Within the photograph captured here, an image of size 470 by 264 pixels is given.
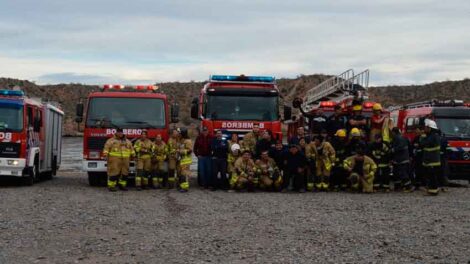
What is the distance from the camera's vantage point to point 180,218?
11.4 meters

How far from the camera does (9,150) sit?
16.7 meters

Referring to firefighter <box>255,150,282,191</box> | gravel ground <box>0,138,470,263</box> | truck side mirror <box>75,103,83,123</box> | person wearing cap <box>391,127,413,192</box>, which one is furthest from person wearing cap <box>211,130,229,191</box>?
person wearing cap <box>391,127,413,192</box>

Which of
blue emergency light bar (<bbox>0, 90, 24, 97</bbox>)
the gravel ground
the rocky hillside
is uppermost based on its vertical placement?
the rocky hillside

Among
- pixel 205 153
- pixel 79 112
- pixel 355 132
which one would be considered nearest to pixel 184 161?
pixel 205 153

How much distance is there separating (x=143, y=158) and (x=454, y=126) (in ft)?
28.4

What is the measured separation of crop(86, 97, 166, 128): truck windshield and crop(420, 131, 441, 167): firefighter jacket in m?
6.40

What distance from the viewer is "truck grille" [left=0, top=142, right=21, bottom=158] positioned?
16703 mm

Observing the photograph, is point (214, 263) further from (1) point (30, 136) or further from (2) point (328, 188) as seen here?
(1) point (30, 136)

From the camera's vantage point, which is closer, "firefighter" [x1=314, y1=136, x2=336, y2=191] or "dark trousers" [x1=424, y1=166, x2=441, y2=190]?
"dark trousers" [x1=424, y1=166, x2=441, y2=190]

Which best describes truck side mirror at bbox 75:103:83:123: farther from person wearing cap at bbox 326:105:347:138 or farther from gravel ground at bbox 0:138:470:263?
person wearing cap at bbox 326:105:347:138

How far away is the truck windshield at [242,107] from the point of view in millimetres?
17094

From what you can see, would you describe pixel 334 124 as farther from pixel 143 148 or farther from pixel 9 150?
pixel 9 150

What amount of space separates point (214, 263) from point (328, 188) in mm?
9338

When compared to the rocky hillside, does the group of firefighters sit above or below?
below
